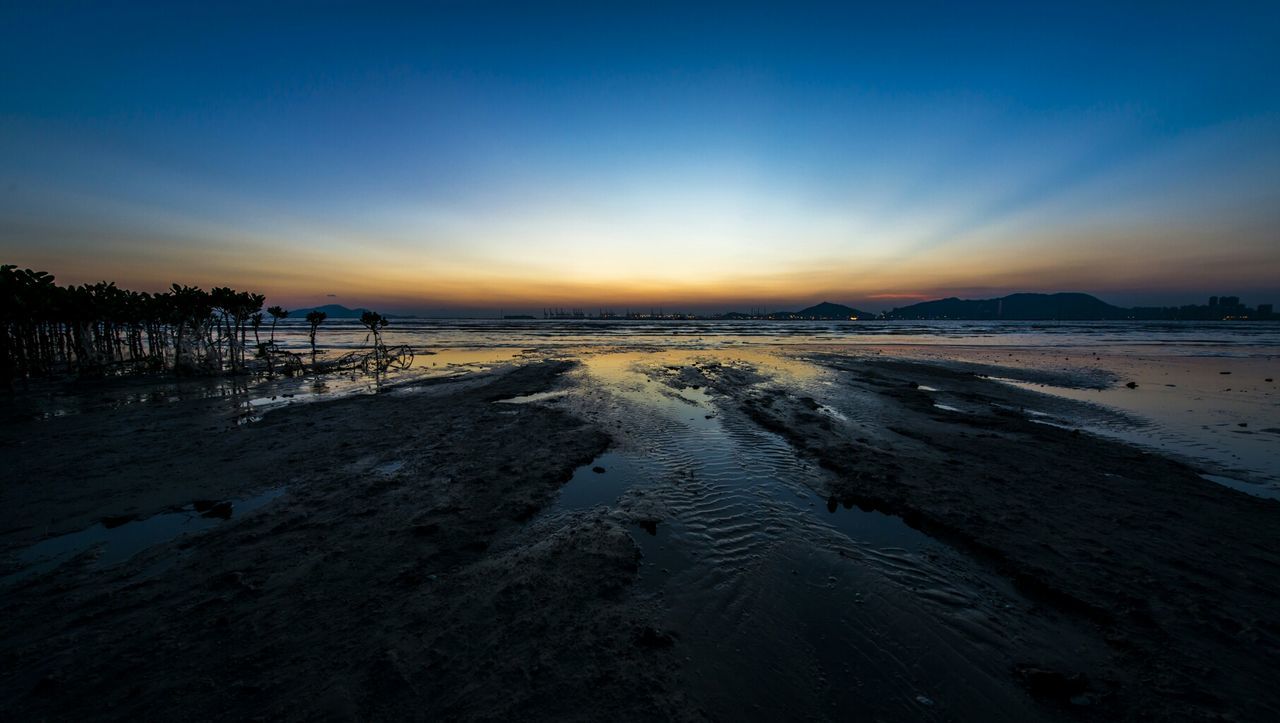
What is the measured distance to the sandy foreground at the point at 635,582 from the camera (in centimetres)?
455

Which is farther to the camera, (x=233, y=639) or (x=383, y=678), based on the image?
(x=233, y=639)

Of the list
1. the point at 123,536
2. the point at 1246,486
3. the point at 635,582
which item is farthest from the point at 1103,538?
the point at 123,536

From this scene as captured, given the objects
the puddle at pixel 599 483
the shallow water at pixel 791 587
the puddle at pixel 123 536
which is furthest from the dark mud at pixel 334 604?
the shallow water at pixel 791 587

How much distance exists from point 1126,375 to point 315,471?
4298cm

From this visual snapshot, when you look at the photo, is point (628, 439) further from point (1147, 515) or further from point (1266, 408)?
point (1266, 408)

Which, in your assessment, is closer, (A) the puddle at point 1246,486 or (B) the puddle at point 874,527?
(B) the puddle at point 874,527

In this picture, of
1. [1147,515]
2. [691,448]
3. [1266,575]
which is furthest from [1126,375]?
[691,448]

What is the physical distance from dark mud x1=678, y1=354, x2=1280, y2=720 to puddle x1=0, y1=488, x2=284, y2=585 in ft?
41.5

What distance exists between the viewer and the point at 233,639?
5234 mm

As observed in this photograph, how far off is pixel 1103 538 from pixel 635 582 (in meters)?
8.22

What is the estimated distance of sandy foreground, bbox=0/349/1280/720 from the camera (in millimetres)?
4547

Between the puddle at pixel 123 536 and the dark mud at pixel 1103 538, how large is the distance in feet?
41.5

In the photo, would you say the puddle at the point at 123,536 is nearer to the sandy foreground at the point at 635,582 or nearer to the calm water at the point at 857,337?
the sandy foreground at the point at 635,582

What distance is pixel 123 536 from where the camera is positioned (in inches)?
309
